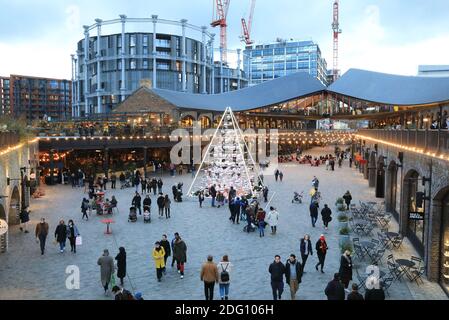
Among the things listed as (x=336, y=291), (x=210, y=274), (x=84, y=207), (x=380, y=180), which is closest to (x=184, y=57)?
(x=380, y=180)

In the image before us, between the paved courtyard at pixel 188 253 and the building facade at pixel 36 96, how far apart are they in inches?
4433

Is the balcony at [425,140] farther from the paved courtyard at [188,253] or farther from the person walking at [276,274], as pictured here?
the person walking at [276,274]

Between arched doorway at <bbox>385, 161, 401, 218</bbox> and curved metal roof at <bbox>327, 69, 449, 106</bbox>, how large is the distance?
21.2 m

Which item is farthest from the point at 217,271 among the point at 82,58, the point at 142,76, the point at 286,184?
the point at 82,58

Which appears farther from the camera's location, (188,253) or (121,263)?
(188,253)

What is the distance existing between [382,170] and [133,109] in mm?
30702

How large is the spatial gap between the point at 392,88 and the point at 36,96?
353ft

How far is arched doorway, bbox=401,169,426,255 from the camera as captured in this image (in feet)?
41.5

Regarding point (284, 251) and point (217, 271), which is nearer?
point (217, 271)

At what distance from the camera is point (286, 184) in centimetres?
2839

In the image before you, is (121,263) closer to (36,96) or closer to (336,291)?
(336,291)

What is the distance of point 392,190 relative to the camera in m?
19.1
